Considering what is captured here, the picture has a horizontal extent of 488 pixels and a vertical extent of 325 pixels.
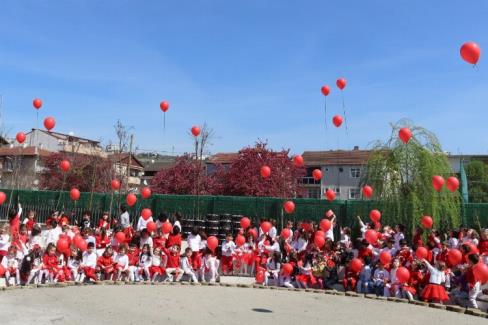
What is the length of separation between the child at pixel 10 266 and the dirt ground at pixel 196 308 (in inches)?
39.1

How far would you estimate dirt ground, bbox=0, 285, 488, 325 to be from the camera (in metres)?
7.54

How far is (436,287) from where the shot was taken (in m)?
9.49

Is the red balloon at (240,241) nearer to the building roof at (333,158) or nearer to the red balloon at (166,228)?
the red balloon at (166,228)

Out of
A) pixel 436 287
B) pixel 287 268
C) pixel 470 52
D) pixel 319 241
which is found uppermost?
pixel 470 52

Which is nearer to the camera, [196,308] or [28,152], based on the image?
[196,308]

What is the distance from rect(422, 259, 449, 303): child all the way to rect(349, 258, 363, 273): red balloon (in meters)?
1.50

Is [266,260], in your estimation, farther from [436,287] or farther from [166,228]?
[436,287]

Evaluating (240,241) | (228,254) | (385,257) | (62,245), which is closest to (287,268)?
(240,241)

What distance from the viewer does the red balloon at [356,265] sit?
10627mm

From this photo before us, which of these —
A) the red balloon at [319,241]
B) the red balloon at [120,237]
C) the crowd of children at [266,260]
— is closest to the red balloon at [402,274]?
the crowd of children at [266,260]

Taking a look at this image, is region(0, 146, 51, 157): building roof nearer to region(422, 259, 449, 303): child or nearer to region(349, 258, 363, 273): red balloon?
region(349, 258, 363, 273): red balloon

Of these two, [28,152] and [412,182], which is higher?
[28,152]

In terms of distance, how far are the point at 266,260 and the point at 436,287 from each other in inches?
165

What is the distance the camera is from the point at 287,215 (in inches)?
810
